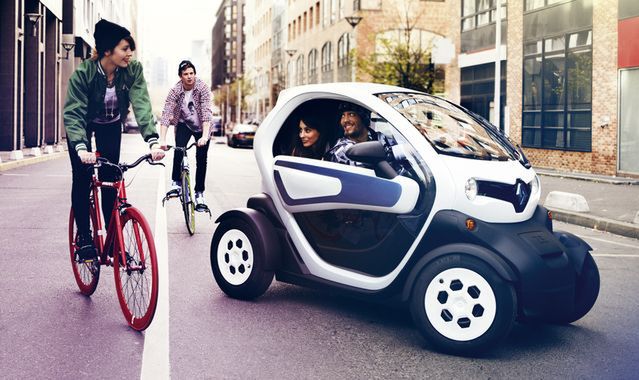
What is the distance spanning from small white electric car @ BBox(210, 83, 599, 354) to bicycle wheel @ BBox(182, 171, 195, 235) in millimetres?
3212

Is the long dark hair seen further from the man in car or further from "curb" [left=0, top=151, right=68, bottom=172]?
"curb" [left=0, top=151, right=68, bottom=172]

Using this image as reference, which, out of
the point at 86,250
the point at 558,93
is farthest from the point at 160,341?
the point at 558,93

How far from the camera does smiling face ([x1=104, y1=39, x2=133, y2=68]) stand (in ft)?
17.7

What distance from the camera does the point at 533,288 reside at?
445 centimetres

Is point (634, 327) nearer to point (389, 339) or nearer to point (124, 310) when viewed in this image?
point (389, 339)

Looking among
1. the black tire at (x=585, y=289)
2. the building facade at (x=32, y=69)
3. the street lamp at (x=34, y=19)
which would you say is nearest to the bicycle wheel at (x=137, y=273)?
the black tire at (x=585, y=289)

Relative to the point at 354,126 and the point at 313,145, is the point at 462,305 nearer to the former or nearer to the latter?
the point at 354,126

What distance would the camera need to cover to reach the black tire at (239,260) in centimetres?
564

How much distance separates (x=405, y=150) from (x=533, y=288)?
113 centimetres

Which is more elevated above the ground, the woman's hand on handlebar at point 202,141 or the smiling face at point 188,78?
the smiling face at point 188,78

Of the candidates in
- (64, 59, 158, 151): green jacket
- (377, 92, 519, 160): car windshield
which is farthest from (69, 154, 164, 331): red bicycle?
(377, 92, 519, 160): car windshield

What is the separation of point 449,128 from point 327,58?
48.1 m

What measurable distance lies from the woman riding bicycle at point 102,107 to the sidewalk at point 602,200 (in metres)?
7.00

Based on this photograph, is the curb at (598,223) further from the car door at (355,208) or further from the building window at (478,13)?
the building window at (478,13)
